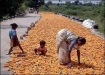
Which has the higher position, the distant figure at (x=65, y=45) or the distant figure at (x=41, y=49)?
the distant figure at (x=65, y=45)

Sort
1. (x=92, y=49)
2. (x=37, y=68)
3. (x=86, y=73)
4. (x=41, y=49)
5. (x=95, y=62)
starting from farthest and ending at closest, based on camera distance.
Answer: (x=92, y=49)
(x=41, y=49)
(x=95, y=62)
(x=37, y=68)
(x=86, y=73)

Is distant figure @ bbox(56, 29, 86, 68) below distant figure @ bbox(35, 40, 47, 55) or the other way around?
the other way around

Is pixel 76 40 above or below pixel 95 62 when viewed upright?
above

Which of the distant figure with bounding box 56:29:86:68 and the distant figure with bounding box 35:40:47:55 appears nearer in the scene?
the distant figure with bounding box 56:29:86:68

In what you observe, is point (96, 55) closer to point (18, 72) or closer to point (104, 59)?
point (104, 59)

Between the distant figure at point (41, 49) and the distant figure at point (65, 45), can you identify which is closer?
the distant figure at point (65, 45)

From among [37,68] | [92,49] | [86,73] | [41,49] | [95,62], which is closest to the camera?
[86,73]

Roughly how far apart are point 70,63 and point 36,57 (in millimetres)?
2198

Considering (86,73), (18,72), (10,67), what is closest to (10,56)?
(10,67)

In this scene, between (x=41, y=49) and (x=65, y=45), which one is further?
(x=41, y=49)

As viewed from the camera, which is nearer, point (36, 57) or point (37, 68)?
point (37, 68)

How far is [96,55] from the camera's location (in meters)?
13.7

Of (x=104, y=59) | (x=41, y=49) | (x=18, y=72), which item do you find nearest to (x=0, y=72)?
(x=18, y=72)

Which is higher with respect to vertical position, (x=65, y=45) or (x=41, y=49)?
(x=65, y=45)
